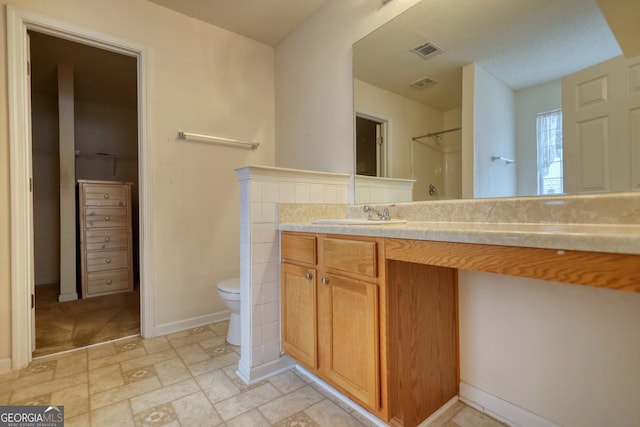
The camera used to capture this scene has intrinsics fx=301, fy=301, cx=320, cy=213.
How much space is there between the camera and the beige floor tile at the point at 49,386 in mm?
1489

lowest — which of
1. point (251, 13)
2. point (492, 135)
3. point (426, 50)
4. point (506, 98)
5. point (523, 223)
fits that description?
point (523, 223)

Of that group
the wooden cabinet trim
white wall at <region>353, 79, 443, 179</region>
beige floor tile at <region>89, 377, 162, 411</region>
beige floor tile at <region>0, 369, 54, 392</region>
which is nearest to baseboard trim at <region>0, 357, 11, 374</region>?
beige floor tile at <region>0, 369, 54, 392</region>

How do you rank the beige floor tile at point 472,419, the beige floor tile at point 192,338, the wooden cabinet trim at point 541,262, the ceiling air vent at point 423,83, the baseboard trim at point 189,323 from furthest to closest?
1. the baseboard trim at point 189,323
2. the beige floor tile at point 192,338
3. the ceiling air vent at point 423,83
4. the beige floor tile at point 472,419
5. the wooden cabinet trim at point 541,262

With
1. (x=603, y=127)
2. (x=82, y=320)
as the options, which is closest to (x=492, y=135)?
(x=603, y=127)

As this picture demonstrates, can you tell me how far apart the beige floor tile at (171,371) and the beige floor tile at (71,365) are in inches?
16.7

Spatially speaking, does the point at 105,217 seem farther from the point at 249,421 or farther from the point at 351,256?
the point at 351,256

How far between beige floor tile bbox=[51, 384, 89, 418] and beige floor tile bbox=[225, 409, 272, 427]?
70 cm

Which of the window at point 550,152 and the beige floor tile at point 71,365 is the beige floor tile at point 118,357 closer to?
the beige floor tile at point 71,365

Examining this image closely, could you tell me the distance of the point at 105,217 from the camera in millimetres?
3328

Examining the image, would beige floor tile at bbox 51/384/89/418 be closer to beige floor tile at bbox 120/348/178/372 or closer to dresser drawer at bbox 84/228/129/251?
beige floor tile at bbox 120/348/178/372

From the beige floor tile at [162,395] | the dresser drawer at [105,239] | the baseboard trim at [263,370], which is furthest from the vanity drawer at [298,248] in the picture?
the dresser drawer at [105,239]

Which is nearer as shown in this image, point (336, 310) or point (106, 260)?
point (336, 310)

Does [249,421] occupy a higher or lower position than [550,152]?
lower

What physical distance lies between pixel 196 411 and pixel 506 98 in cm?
199
